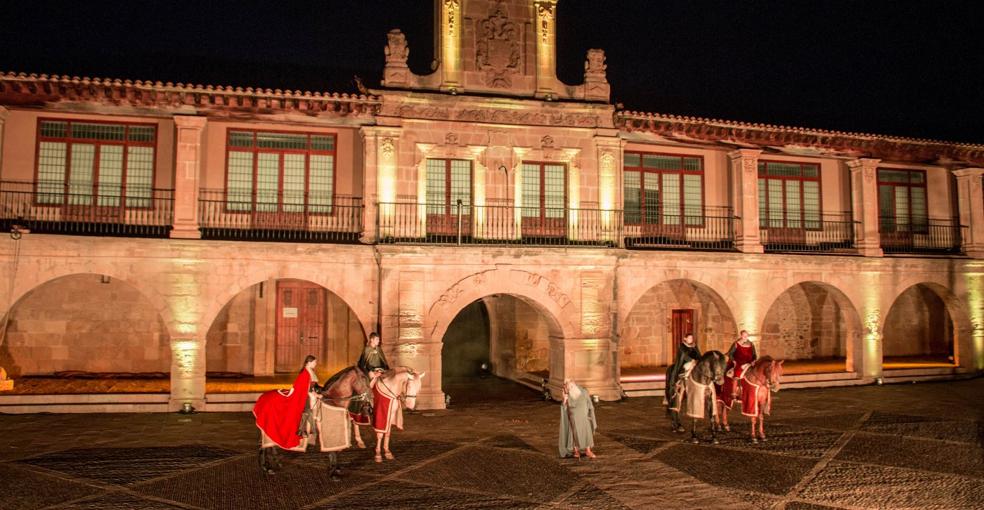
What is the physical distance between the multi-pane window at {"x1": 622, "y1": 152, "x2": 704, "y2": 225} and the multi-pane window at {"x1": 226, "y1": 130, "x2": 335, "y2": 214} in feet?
26.4

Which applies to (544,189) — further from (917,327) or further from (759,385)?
(917,327)

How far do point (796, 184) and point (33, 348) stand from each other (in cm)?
2156

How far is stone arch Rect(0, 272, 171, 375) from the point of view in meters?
18.1

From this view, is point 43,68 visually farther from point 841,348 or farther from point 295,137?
point 841,348

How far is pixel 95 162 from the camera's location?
16297 millimetres

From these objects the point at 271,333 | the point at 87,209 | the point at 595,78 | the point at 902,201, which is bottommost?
the point at 271,333

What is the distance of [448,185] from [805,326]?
1408 cm

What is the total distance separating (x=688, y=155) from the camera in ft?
64.6

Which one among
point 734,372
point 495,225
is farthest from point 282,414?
point 495,225

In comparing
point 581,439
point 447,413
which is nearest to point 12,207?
point 447,413

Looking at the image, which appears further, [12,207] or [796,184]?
[796,184]

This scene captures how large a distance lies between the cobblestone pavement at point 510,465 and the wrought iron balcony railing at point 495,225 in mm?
4247

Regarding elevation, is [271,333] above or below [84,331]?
below

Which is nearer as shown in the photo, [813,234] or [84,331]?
[84,331]
